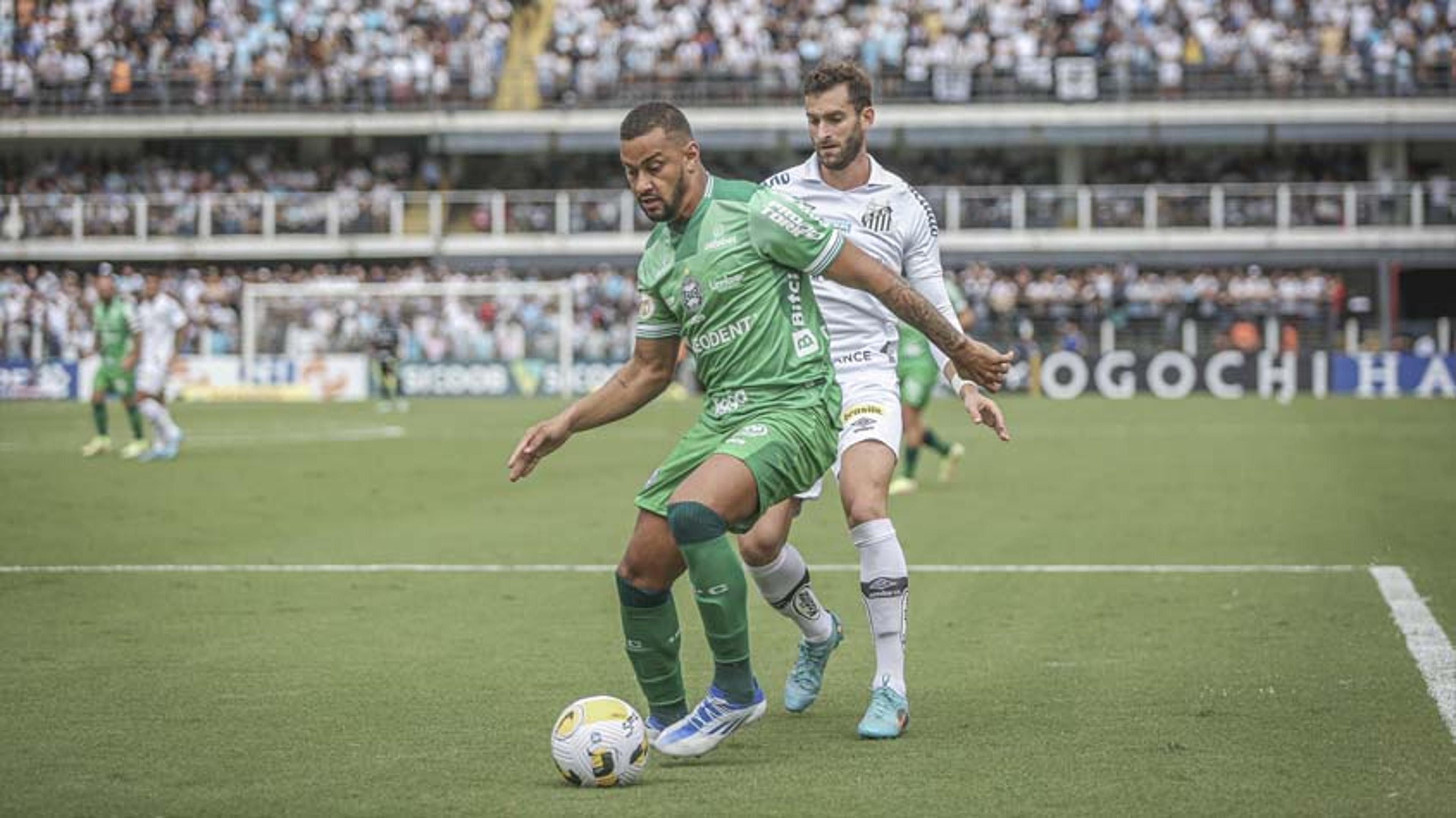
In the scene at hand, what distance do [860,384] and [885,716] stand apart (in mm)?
1511

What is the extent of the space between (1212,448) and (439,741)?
1943 cm

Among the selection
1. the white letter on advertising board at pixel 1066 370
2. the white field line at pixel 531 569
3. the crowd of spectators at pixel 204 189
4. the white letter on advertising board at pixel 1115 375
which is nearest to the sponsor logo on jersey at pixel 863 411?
the white field line at pixel 531 569

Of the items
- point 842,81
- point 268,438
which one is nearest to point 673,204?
point 842,81

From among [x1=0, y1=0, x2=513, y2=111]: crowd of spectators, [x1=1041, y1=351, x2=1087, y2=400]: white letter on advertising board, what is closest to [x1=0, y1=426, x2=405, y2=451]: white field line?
[x1=1041, y1=351, x2=1087, y2=400]: white letter on advertising board

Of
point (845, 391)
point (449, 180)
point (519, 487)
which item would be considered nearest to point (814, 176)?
point (845, 391)

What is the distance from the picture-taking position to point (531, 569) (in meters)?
12.8

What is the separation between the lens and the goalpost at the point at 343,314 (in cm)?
4497

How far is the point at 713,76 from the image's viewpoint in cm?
5325

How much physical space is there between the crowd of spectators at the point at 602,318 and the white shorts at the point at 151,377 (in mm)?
19152

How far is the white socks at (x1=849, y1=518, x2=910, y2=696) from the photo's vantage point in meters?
7.41

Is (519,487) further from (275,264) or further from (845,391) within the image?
(275,264)

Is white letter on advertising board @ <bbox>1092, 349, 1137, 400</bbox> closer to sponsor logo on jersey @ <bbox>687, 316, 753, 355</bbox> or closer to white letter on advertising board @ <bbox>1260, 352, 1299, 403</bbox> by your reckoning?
white letter on advertising board @ <bbox>1260, 352, 1299, 403</bbox>

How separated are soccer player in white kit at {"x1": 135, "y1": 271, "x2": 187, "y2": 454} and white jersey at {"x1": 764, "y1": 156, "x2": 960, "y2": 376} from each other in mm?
17194

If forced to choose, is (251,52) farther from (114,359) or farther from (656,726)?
(656,726)
